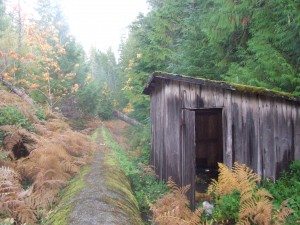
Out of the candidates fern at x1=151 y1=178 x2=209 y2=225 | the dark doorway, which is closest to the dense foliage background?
the dark doorway

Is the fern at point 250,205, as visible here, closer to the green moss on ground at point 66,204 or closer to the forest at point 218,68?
the forest at point 218,68

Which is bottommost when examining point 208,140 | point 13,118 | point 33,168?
point 208,140

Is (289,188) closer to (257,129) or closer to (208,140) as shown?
(257,129)

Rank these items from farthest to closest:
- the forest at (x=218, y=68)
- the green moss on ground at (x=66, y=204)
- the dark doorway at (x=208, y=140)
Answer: the dark doorway at (x=208, y=140) → the forest at (x=218, y=68) → the green moss on ground at (x=66, y=204)

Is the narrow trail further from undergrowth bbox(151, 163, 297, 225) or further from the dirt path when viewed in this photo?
undergrowth bbox(151, 163, 297, 225)

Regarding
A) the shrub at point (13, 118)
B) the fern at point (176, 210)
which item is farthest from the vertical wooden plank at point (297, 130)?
the shrub at point (13, 118)

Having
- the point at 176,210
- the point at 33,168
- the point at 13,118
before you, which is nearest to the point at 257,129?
the point at 176,210

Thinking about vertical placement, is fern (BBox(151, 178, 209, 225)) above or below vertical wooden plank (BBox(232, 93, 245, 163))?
below

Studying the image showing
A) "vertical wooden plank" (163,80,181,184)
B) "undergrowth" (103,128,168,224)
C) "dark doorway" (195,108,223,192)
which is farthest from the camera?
"dark doorway" (195,108,223,192)

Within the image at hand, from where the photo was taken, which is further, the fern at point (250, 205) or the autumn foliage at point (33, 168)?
the fern at point (250, 205)

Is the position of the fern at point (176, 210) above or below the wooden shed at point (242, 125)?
below

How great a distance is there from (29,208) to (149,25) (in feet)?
52.7

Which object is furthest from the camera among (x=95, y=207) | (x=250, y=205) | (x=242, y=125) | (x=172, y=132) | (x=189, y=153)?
(x=172, y=132)

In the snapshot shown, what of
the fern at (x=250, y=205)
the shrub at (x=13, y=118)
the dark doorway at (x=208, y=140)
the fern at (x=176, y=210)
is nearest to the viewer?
the fern at (x=250, y=205)
